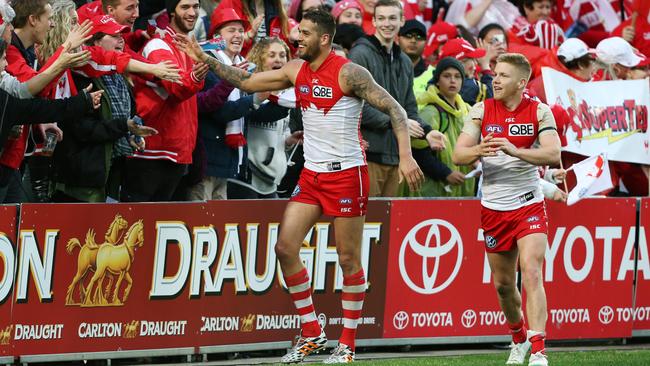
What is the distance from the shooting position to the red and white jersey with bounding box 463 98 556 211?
1107 cm

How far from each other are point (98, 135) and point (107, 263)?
101 centimetres

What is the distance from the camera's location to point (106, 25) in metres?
10.9

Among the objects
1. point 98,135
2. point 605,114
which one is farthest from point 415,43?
point 98,135

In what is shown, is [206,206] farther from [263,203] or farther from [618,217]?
[618,217]

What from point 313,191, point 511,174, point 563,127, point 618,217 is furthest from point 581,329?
point 313,191

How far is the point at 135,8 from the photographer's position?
37.4ft

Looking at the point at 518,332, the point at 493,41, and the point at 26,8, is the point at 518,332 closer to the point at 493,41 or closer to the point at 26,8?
the point at 26,8

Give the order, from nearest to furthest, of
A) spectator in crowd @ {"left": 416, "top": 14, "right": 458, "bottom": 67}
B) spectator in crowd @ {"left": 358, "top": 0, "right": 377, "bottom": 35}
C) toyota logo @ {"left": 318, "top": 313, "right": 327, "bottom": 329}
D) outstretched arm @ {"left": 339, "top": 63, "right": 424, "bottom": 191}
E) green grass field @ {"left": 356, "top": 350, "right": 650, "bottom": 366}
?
outstretched arm @ {"left": 339, "top": 63, "right": 424, "bottom": 191} < green grass field @ {"left": 356, "top": 350, "right": 650, "bottom": 366} < toyota logo @ {"left": 318, "top": 313, "right": 327, "bottom": 329} < spectator in crowd @ {"left": 416, "top": 14, "right": 458, "bottom": 67} < spectator in crowd @ {"left": 358, "top": 0, "right": 377, "bottom": 35}

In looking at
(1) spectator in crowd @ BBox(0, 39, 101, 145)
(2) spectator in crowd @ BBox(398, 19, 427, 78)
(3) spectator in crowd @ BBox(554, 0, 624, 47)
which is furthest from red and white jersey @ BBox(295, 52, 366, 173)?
(3) spectator in crowd @ BBox(554, 0, 624, 47)

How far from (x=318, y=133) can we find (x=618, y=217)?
13.8 ft

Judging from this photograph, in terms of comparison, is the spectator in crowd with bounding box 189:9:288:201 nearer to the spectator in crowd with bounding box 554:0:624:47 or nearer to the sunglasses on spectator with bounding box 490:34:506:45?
the sunglasses on spectator with bounding box 490:34:506:45

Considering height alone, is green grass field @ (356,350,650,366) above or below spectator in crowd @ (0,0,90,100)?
below

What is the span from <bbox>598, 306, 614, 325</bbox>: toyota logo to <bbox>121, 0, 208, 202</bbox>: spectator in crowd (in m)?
4.69

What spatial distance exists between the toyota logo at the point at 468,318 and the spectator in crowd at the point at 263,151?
217cm
